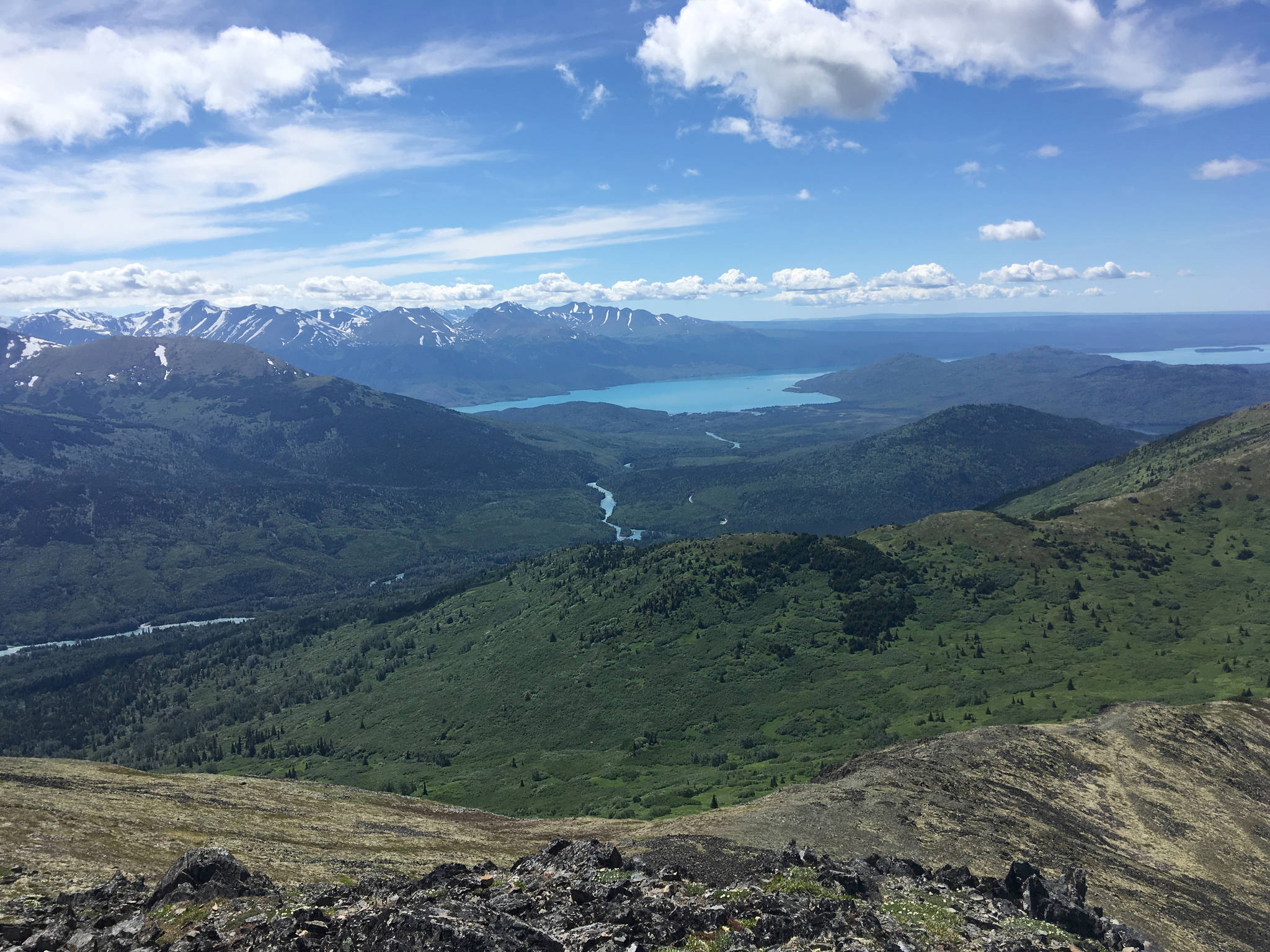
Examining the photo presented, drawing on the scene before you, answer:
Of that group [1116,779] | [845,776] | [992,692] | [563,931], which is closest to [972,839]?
[845,776]

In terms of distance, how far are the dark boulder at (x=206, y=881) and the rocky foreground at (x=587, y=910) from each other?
8cm

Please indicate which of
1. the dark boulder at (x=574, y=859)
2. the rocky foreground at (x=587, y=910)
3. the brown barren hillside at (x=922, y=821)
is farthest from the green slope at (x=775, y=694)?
the rocky foreground at (x=587, y=910)

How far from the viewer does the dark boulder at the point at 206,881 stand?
40.4 meters

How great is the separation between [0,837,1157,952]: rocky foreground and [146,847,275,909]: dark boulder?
3.2 inches

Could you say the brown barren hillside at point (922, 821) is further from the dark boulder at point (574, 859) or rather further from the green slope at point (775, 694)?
the green slope at point (775, 694)

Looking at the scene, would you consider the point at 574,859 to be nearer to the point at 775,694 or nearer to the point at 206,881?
the point at 206,881

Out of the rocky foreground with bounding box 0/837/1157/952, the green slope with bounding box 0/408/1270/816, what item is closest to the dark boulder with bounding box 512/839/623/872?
the rocky foreground with bounding box 0/837/1157/952

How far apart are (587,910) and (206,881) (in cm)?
2235

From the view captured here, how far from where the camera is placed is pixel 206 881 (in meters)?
41.6

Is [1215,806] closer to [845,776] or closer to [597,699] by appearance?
[845,776]

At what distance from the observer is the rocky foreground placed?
3472 cm

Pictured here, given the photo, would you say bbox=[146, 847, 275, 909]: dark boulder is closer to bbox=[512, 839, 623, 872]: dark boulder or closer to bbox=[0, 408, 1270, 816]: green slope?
bbox=[512, 839, 623, 872]: dark boulder

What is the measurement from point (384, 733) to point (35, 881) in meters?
153

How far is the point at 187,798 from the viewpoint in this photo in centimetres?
7625
